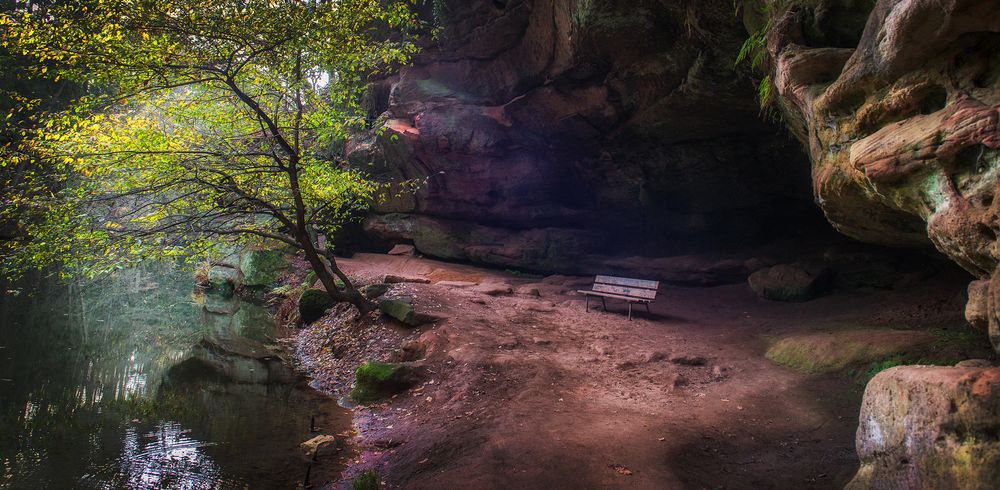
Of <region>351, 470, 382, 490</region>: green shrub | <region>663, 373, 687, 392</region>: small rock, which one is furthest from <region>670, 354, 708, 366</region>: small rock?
<region>351, 470, 382, 490</region>: green shrub

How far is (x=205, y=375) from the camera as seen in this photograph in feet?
35.4

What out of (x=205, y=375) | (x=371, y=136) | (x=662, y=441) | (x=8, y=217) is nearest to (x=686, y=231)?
(x=371, y=136)

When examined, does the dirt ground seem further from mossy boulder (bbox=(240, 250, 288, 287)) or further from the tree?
mossy boulder (bbox=(240, 250, 288, 287))

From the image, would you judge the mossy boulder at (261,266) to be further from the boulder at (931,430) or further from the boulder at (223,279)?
the boulder at (931,430)

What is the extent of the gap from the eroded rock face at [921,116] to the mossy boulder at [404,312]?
8.27 metres

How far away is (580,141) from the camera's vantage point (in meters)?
18.4

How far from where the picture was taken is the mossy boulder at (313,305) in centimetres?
1481

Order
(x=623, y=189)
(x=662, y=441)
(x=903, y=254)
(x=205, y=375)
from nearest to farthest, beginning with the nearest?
(x=662, y=441) < (x=205, y=375) < (x=903, y=254) < (x=623, y=189)

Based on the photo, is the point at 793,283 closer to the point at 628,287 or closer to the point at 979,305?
the point at 628,287

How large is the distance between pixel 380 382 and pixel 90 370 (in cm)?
712

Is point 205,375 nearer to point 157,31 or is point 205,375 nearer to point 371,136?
point 157,31

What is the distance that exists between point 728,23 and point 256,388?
1208cm

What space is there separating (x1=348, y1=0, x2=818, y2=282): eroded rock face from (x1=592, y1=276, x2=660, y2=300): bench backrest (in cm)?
492

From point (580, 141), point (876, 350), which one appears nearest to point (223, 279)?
point (580, 141)
